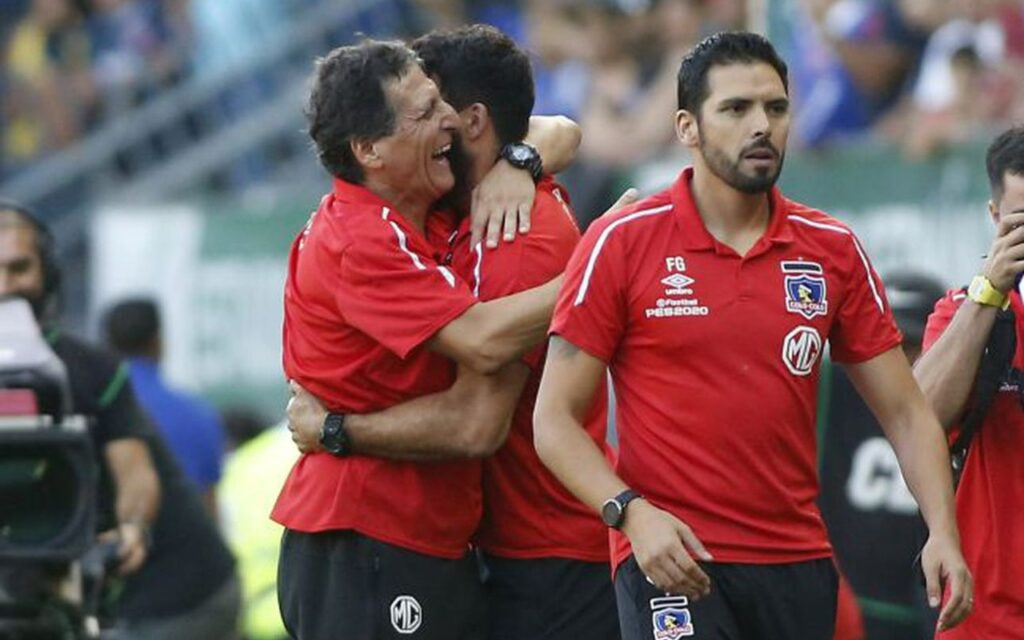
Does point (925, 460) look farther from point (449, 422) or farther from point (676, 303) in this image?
point (449, 422)

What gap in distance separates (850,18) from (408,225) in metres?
6.66

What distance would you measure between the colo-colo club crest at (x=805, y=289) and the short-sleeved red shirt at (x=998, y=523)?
1.57 feet

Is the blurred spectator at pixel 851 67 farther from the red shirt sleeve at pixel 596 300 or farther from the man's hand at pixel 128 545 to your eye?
the red shirt sleeve at pixel 596 300

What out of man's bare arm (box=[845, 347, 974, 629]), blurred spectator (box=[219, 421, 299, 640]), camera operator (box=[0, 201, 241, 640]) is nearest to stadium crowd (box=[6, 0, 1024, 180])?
blurred spectator (box=[219, 421, 299, 640])

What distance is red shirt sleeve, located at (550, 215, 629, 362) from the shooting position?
5859 mm

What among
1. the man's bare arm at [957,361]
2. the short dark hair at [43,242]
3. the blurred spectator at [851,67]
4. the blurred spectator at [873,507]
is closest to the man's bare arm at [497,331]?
the man's bare arm at [957,361]

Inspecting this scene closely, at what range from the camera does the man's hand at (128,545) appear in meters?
7.67

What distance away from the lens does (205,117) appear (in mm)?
18438

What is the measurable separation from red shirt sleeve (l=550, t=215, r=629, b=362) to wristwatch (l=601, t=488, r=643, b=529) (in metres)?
0.37

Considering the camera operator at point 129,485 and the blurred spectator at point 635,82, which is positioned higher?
the blurred spectator at point 635,82

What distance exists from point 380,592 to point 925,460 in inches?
56.5

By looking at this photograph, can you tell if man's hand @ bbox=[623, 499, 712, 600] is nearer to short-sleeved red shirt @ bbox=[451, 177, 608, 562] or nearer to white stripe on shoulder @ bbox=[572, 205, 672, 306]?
white stripe on shoulder @ bbox=[572, 205, 672, 306]

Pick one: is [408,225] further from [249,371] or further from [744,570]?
[249,371]

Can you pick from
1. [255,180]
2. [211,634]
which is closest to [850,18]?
[211,634]
